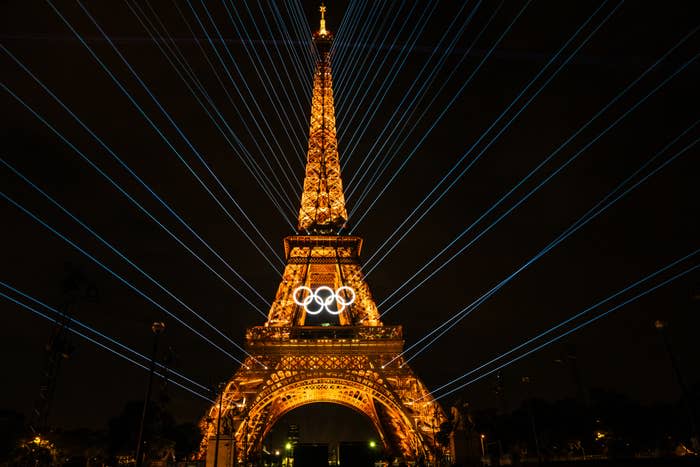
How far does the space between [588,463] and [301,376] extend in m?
25.5

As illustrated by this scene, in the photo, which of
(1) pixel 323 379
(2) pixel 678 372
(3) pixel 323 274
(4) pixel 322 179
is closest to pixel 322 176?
(4) pixel 322 179

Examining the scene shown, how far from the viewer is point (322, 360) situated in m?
39.2

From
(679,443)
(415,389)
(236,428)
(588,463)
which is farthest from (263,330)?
(679,443)

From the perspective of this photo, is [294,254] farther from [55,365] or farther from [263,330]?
[55,365]

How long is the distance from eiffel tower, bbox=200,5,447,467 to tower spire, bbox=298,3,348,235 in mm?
112

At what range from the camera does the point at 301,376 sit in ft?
120

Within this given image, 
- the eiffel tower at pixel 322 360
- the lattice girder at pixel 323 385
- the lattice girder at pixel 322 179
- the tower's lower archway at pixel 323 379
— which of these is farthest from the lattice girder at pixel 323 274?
the lattice girder at pixel 323 385

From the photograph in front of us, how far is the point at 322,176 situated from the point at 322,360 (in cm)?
2179

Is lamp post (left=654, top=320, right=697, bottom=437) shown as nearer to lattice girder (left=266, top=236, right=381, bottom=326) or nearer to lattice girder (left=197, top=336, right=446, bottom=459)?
lattice girder (left=197, top=336, right=446, bottom=459)

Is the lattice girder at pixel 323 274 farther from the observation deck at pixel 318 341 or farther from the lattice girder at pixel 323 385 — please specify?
the lattice girder at pixel 323 385

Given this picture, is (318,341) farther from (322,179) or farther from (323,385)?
(322,179)

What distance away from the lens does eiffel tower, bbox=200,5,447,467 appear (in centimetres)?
3444

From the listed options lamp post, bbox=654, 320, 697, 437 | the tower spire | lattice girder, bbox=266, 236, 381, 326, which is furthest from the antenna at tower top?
lamp post, bbox=654, 320, 697, 437

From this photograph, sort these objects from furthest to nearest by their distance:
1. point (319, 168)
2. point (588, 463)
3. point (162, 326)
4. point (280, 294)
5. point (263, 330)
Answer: point (319, 168) → point (280, 294) → point (263, 330) → point (162, 326) → point (588, 463)
